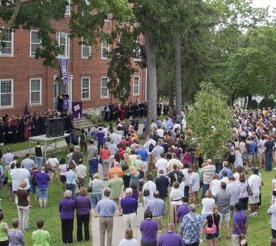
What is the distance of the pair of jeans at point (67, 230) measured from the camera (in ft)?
43.3

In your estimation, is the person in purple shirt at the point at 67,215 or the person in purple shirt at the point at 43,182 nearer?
the person in purple shirt at the point at 67,215

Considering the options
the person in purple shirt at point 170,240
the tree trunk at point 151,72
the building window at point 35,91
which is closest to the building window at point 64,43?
the building window at point 35,91

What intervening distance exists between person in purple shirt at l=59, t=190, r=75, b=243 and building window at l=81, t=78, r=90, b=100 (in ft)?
86.9

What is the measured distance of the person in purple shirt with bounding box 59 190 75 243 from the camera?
12867mm

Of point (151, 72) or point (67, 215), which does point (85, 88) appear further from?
point (67, 215)

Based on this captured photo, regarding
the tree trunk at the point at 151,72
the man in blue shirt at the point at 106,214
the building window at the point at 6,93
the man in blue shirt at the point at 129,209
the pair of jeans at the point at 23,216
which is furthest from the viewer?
the tree trunk at the point at 151,72

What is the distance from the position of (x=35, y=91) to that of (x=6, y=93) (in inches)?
116

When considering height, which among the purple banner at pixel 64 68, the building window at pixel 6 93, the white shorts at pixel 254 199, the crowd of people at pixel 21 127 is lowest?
the white shorts at pixel 254 199

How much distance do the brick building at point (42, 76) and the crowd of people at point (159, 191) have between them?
32.4ft

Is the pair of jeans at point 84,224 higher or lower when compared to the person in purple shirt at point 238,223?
lower

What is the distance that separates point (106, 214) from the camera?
12.6 meters

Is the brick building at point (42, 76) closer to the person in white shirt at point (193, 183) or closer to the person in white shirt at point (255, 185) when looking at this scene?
the person in white shirt at point (193, 183)

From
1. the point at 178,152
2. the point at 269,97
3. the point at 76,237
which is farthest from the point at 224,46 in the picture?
the point at 76,237

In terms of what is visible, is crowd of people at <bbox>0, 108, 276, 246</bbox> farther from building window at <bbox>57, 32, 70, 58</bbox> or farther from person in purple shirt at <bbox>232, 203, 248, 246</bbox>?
building window at <bbox>57, 32, 70, 58</bbox>
